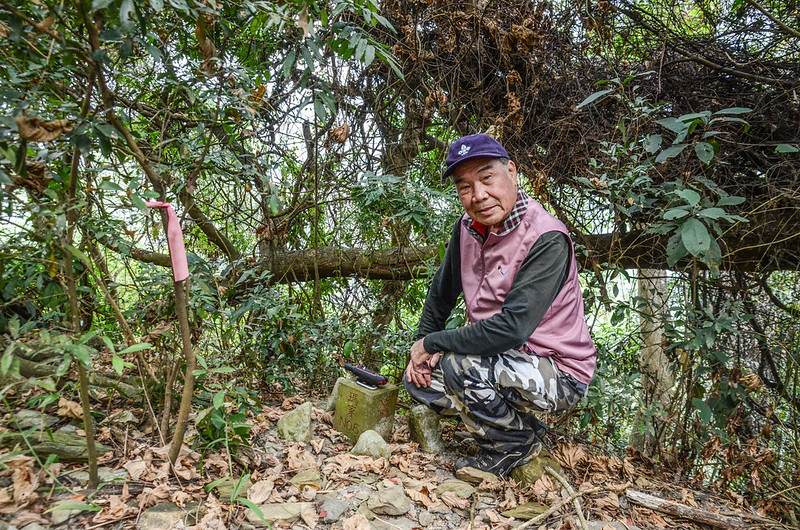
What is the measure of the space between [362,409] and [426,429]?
43 cm

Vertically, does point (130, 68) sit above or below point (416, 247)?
above

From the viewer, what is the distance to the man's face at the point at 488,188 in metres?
2.54

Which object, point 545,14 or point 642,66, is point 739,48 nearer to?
point 642,66

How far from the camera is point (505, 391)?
2594mm

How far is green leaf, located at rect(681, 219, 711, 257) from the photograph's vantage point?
2633mm

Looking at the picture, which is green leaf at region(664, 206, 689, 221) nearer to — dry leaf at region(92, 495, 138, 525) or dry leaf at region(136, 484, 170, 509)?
dry leaf at region(136, 484, 170, 509)

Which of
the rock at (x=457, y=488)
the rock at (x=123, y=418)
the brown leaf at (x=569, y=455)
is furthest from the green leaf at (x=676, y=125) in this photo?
the rock at (x=123, y=418)

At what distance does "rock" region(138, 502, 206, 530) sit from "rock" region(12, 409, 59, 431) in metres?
0.73

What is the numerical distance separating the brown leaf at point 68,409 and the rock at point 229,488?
85cm

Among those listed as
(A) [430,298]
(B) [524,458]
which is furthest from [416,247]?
(B) [524,458]

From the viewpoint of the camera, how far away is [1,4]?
1.50m

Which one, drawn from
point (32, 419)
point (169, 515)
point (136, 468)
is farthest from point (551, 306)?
point (32, 419)

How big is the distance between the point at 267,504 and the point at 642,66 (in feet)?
12.6

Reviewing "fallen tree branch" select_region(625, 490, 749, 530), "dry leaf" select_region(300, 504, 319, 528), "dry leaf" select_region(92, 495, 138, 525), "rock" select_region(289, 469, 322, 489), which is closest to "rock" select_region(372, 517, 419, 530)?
"dry leaf" select_region(300, 504, 319, 528)
